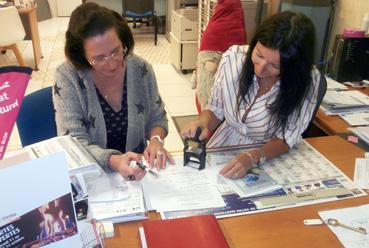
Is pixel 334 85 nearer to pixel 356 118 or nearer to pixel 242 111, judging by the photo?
pixel 356 118

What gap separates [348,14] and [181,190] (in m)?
1.85

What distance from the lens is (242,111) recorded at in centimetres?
156

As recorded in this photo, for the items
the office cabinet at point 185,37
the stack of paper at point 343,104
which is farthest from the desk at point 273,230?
the office cabinet at point 185,37

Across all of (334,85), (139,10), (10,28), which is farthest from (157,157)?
(139,10)

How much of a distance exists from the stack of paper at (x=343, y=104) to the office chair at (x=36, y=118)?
124 cm

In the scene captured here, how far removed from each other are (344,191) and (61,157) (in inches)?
35.3

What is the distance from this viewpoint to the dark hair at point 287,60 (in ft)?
4.37

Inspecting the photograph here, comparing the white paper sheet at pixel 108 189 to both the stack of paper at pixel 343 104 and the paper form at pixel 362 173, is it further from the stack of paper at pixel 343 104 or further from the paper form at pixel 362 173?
the stack of paper at pixel 343 104

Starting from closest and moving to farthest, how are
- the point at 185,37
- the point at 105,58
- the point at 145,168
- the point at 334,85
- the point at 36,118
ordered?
the point at 145,168
the point at 105,58
the point at 36,118
the point at 334,85
the point at 185,37

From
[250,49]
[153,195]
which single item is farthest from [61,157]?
[250,49]

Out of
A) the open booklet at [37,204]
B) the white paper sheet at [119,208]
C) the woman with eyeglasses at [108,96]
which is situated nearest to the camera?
the open booklet at [37,204]

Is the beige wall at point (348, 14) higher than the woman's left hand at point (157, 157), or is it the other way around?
the beige wall at point (348, 14)

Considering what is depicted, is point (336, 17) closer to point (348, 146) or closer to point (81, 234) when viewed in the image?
point (348, 146)

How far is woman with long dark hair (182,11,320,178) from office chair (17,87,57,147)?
549mm
